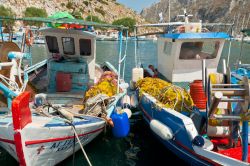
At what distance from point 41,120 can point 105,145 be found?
3.40 m

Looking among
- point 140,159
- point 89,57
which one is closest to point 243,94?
point 140,159

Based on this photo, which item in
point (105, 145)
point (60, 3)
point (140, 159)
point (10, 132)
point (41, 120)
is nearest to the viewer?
point (10, 132)

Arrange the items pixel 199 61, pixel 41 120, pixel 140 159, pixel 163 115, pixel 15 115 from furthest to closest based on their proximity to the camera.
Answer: pixel 199 61 → pixel 140 159 → pixel 163 115 → pixel 41 120 → pixel 15 115

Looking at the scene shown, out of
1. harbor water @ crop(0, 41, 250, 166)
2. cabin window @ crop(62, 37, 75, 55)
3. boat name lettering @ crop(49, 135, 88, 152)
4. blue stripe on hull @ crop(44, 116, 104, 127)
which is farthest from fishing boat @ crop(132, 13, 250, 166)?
cabin window @ crop(62, 37, 75, 55)

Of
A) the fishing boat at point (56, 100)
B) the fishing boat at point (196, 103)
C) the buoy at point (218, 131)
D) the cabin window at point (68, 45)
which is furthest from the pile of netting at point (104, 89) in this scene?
the buoy at point (218, 131)

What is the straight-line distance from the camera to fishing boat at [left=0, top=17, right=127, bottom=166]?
664 centimetres

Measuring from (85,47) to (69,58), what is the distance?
2.87ft

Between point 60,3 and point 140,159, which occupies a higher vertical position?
point 60,3

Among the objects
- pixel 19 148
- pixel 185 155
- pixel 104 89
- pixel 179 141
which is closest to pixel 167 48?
pixel 104 89

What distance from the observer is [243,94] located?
6125 mm

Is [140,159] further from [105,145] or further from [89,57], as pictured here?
[89,57]

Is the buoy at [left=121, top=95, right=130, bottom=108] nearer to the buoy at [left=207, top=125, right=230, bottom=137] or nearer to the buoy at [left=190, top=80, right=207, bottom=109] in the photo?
the buoy at [left=190, top=80, right=207, bottom=109]

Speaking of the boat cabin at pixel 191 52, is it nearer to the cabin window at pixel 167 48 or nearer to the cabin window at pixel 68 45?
the cabin window at pixel 167 48

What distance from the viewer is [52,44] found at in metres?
12.9
